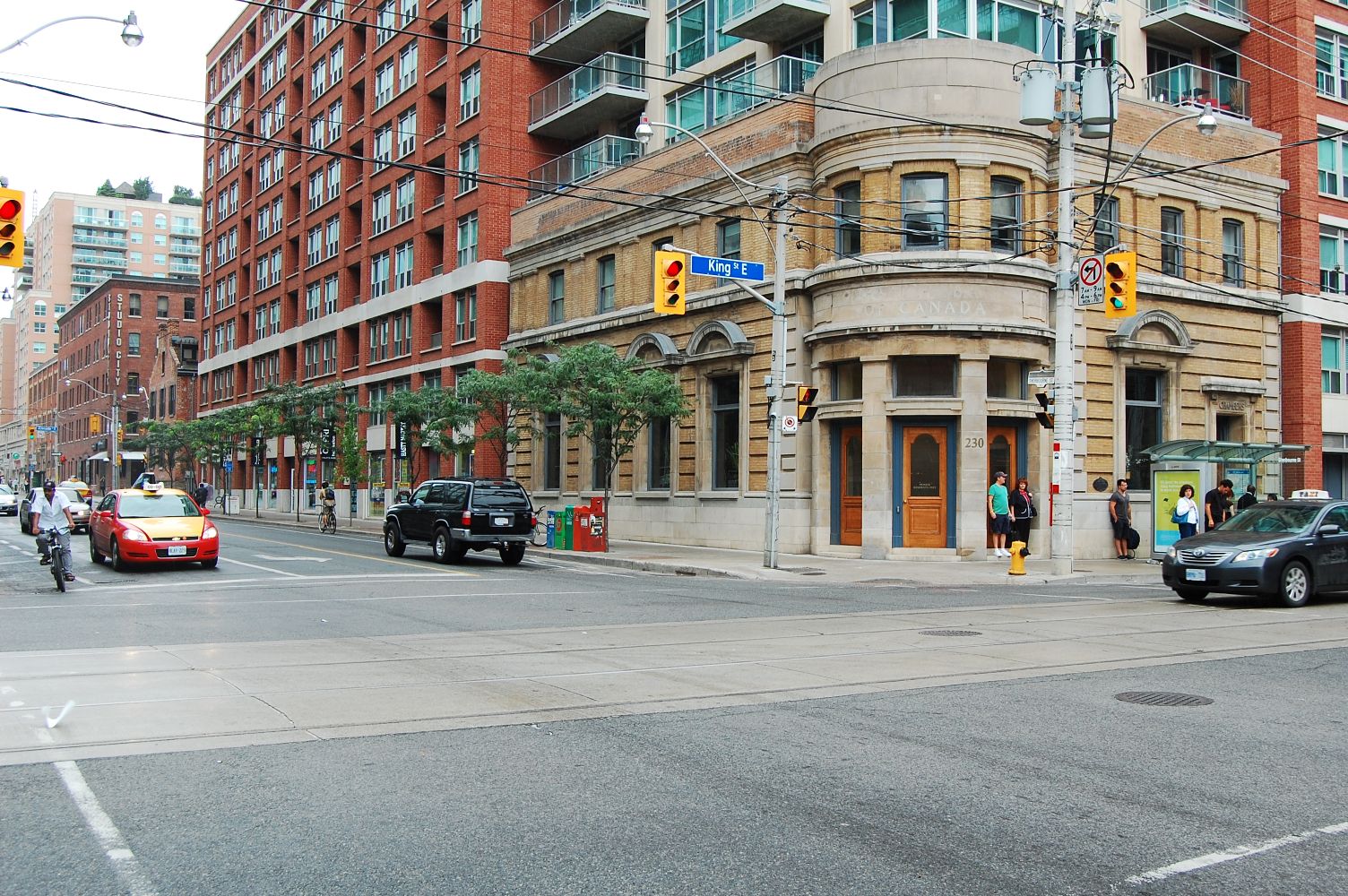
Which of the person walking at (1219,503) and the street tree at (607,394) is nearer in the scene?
the person walking at (1219,503)

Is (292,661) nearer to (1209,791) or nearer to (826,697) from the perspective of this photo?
(826,697)

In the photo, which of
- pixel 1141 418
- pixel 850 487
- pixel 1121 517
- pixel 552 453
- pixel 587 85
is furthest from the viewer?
pixel 552 453

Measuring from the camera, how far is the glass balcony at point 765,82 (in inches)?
1189

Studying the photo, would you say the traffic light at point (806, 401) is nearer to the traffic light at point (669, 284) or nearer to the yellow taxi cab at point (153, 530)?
the traffic light at point (669, 284)

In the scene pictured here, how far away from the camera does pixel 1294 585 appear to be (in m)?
16.4

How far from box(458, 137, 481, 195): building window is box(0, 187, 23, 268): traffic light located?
26813 millimetres

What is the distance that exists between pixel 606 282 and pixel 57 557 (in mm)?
21312

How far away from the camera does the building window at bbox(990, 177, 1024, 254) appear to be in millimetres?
26594

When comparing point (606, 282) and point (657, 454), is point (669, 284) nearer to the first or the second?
point (657, 454)

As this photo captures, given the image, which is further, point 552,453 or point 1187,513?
point 552,453

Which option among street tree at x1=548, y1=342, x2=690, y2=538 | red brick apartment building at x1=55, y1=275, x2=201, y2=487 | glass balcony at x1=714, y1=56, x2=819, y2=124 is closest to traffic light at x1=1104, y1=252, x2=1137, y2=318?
street tree at x1=548, y1=342, x2=690, y2=538

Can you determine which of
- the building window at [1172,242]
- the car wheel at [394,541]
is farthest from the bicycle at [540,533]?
the building window at [1172,242]

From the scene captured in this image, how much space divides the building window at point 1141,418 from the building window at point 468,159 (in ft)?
82.1

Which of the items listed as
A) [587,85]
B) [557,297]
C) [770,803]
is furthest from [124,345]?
[770,803]
